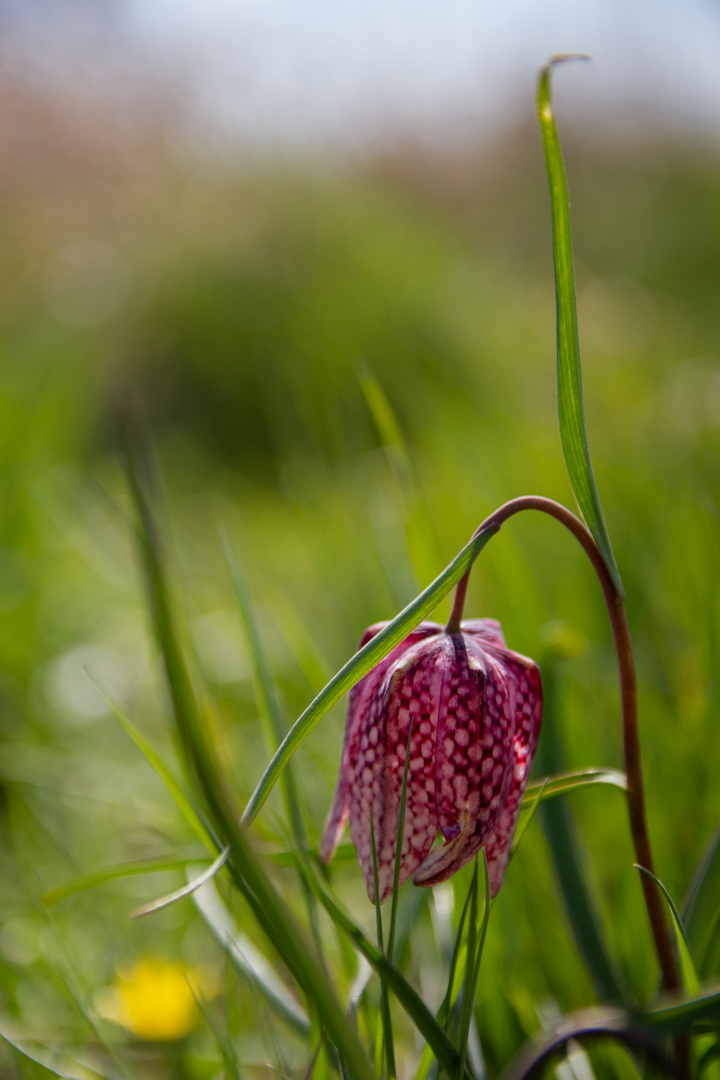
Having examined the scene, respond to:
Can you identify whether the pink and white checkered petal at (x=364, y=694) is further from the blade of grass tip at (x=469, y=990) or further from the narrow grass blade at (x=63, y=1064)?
the narrow grass blade at (x=63, y=1064)

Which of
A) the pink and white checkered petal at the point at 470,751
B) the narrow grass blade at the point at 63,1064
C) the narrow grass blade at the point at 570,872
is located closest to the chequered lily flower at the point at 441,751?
the pink and white checkered petal at the point at 470,751

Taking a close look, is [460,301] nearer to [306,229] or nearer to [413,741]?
[306,229]

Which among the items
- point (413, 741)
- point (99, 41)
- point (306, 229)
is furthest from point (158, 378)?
point (413, 741)

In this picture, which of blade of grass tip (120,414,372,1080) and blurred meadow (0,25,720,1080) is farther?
blurred meadow (0,25,720,1080)

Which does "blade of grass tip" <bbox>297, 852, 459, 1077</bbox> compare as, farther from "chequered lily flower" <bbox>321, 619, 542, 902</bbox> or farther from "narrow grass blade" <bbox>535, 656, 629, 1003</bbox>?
"narrow grass blade" <bbox>535, 656, 629, 1003</bbox>

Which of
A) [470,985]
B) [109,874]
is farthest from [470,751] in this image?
[109,874]

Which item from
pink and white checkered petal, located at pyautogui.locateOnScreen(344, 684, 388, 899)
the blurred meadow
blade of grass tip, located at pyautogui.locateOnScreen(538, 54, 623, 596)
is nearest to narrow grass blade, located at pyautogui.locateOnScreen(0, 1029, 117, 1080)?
the blurred meadow
